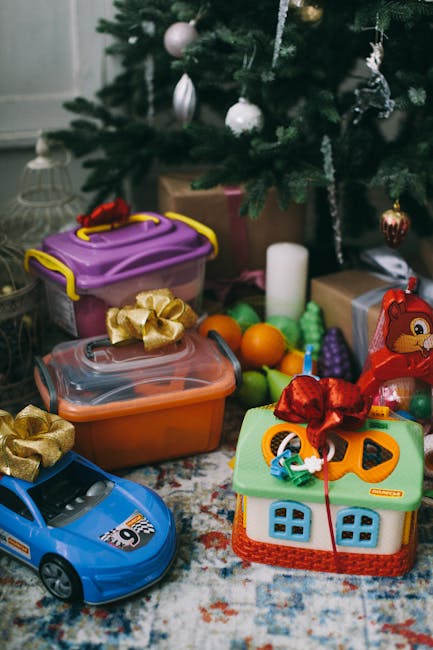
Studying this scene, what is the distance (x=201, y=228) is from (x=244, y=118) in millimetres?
262

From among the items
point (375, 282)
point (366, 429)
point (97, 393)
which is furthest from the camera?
point (375, 282)

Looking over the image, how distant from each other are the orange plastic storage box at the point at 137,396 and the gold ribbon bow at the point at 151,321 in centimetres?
3

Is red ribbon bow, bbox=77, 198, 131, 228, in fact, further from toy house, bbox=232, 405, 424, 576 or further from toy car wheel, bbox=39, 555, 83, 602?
toy car wheel, bbox=39, 555, 83, 602

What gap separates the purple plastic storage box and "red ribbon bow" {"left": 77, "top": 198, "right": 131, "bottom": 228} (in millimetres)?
13

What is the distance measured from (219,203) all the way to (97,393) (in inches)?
25.2

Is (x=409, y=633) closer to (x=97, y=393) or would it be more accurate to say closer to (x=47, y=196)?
(x=97, y=393)

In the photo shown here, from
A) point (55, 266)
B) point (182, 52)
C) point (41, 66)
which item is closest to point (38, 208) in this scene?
point (41, 66)

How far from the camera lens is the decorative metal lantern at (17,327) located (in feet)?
4.99

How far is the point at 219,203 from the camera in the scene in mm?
1786

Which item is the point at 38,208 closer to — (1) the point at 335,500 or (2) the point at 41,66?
(2) the point at 41,66

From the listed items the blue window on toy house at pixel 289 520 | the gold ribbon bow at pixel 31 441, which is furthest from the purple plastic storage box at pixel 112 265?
the blue window on toy house at pixel 289 520

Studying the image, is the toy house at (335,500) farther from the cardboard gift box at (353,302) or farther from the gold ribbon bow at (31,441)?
the cardboard gift box at (353,302)

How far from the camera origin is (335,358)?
1.60 meters

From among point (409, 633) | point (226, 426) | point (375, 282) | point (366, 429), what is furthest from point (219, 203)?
point (409, 633)
